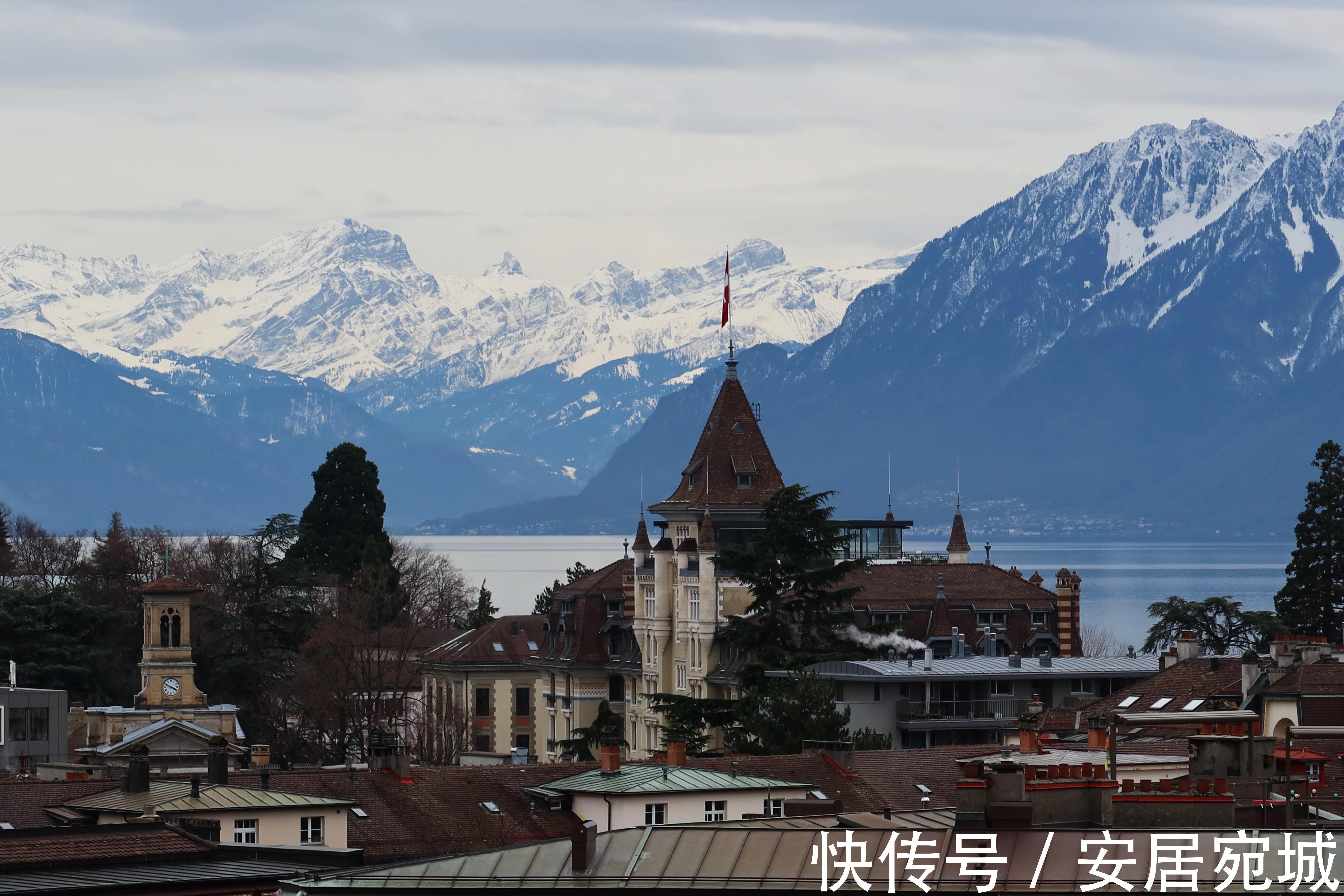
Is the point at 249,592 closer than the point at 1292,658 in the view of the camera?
No

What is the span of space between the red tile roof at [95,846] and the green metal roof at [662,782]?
1218 cm

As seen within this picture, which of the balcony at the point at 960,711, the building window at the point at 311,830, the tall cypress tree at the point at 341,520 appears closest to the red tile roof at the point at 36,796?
the building window at the point at 311,830

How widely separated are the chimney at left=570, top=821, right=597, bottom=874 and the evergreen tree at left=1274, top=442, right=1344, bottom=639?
252ft

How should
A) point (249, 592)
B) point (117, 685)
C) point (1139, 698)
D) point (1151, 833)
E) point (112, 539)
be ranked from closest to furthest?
point (1151, 833) → point (1139, 698) → point (117, 685) → point (249, 592) → point (112, 539)

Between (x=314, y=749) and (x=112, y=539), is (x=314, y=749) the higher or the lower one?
the lower one

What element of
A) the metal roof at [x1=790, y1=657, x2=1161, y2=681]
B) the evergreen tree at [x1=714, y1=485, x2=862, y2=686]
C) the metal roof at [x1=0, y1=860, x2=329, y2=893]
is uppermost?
the evergreen tree at [x1=714, y1=485, x2=862, y2=686]

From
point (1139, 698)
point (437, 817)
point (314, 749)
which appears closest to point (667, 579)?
point (314, 749)

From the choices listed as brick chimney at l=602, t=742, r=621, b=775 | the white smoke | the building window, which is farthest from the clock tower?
the building window

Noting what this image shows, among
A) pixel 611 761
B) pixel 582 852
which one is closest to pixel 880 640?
pixel 611 761

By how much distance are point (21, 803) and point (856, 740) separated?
93.2 feet

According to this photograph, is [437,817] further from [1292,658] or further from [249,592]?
[249,592]

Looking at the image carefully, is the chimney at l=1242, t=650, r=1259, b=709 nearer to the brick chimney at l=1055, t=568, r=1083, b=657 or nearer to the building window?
the brick chimney at l=1055, t=568, r=1083, b=657

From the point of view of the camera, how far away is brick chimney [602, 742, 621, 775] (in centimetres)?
4588

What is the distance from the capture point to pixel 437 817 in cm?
4669
